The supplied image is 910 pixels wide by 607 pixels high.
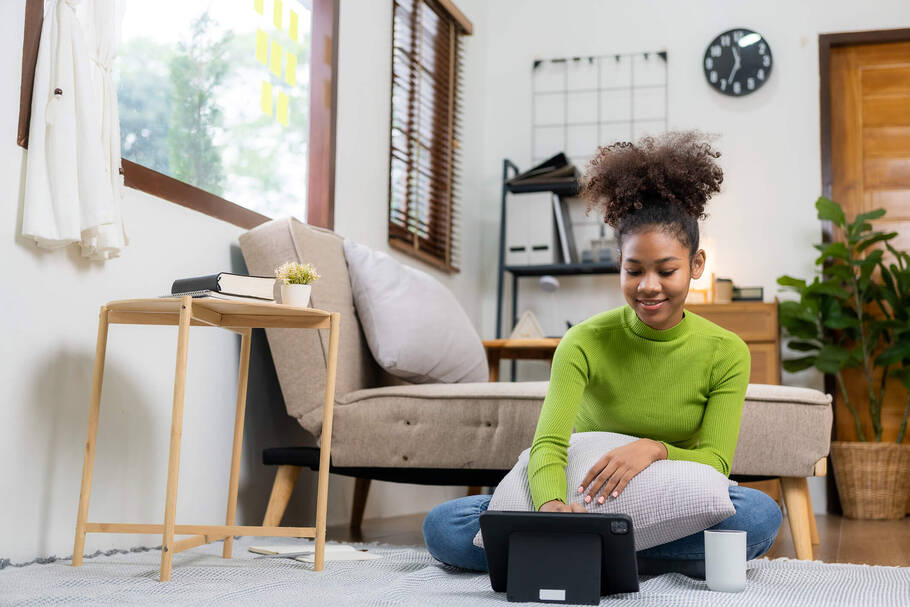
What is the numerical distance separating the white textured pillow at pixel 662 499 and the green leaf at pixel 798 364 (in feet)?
7.87

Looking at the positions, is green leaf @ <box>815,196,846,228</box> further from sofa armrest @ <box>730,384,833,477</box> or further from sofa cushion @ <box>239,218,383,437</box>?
sofa cushion @ <box>239,218,383,437</box>

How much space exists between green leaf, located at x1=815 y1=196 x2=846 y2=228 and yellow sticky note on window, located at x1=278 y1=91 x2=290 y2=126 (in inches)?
84.2

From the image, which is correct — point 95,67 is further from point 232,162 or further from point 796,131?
point 796,131

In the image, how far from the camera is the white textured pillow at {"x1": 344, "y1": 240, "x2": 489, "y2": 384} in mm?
2381

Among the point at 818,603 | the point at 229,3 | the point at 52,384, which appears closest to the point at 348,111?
the point at 229,3

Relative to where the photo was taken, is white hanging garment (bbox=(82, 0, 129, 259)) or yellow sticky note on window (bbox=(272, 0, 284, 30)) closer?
white hanging garment (bbox=(82, 0, 129, 259))

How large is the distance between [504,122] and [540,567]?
10.8ft

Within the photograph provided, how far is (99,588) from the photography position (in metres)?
1.47

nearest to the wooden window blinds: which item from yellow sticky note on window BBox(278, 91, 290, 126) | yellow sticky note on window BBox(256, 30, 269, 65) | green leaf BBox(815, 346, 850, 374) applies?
yellow sticky note on window BBox(278, 91, 290, 126)

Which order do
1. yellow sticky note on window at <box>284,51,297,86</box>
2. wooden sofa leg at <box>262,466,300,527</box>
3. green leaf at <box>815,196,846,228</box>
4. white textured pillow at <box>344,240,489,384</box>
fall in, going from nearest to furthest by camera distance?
1. wooden sofa leg at <box>262,466,300,527</box>
2. white textured pillow at <box>344,240,489,384</box>
3. yellow sticky note on window at <box>284,51,297,86</box>
4. green leaf at <box>815,196,846,228</box>

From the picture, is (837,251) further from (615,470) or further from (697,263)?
(615,470)

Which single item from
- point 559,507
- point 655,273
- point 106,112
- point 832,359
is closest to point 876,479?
point 832,359

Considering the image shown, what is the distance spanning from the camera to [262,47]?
2.79 meters

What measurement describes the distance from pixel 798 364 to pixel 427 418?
2135 millimetres
